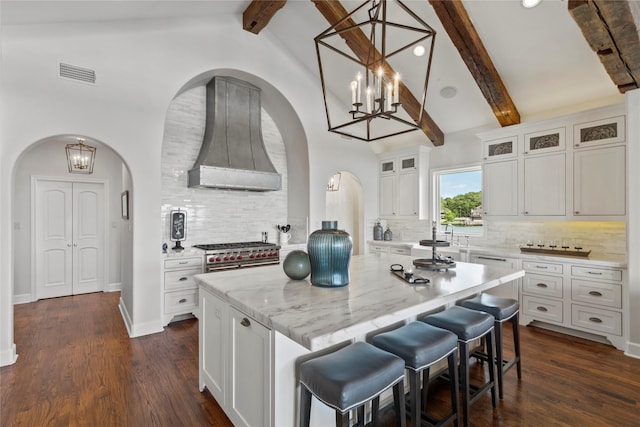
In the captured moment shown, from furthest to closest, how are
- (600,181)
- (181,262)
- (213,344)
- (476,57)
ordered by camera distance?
(181,262), (476,57), (600,181), (213,344)

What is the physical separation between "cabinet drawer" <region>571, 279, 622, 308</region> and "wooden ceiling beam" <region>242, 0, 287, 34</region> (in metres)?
4.81

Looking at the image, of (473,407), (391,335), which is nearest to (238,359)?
(391,335)

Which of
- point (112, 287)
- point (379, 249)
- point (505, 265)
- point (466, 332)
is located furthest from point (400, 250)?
point (112, 287)

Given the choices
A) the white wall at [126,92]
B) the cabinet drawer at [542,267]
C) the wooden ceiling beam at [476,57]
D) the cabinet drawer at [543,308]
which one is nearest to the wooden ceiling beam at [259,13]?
the white wall at [126,92]

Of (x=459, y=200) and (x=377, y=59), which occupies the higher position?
(x=377, y=59)

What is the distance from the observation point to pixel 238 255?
440cm

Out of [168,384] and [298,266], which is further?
[168,384]

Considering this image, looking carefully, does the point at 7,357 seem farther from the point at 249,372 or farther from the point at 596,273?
the point at 596,273

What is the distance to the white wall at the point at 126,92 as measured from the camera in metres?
3.06

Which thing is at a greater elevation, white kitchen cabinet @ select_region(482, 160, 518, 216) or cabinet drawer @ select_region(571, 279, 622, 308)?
white kitchen cabinet @ select_region(482, 160, 518, 216)

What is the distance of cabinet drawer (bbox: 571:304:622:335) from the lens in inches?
131

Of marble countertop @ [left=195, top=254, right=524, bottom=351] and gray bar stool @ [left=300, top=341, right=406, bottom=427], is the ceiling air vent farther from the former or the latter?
gray bar stool @ [left=300, top=341, right=406, bottom=427]

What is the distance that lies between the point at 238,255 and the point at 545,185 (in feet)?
13.5

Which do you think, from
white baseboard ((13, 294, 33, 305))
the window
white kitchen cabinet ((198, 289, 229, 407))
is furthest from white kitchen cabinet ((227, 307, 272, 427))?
white baseboard ((13, 294, 33, 305))
